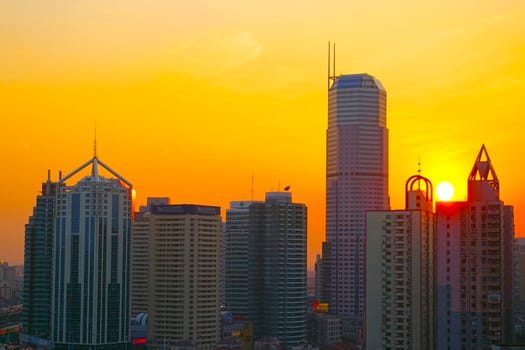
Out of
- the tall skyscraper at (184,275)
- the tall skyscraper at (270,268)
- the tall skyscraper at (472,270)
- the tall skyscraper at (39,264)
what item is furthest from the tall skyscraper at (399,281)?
the tall skyscraper at (39,264)

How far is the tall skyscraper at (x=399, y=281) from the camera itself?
71.4m

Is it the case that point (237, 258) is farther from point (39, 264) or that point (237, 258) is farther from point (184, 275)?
point (39, 264)

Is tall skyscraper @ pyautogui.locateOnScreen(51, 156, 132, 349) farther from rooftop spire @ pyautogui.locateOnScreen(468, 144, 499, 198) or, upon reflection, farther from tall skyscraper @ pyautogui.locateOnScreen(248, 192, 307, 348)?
rooftop spire @ pyautogui.locateOnScreen(468, 144, 499, 198)

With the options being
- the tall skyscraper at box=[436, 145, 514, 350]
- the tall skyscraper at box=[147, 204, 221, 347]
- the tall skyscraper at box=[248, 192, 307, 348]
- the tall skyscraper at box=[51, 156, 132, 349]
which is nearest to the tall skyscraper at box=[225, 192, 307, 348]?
the tall skyscraper at box=[248, 192, 307, 348]

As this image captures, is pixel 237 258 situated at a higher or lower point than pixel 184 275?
higher

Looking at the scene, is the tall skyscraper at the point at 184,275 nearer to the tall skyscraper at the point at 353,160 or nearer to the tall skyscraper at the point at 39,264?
the tall skyscraper at the point at 39,264

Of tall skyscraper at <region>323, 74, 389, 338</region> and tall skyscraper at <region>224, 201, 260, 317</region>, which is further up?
tall skyscraper at <region>323, 74, 389, 338</region>

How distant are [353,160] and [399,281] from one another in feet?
367

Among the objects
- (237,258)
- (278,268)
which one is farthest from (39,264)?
(278,268)

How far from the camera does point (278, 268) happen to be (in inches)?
5197

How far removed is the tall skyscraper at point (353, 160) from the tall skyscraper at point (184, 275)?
54265 millimetres

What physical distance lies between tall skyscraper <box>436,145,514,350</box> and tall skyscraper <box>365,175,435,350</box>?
1.78 metres

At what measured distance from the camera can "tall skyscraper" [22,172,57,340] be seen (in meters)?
123

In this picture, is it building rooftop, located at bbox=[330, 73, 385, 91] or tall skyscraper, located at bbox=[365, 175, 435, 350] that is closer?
tall skyscraper, located at bbox=[365, 175, 435, 350]
